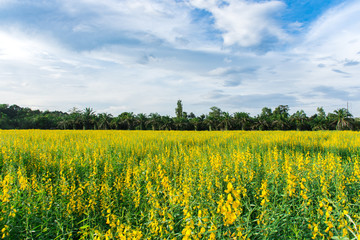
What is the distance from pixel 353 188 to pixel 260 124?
61.2 metres

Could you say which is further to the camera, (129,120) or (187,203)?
(129,120)

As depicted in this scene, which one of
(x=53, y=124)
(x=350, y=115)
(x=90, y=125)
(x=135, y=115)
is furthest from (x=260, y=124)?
(x=53, y=124)

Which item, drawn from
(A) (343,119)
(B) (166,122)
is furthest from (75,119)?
(A) (343,119)

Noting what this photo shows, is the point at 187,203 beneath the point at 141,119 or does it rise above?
beneath

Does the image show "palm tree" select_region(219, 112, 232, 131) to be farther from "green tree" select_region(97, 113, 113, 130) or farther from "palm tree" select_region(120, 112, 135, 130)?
"green tree" select_region(97, 113, 113, 130)

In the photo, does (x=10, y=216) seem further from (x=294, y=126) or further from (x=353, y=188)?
(x=294, y=126)

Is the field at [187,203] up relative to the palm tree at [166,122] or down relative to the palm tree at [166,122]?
down

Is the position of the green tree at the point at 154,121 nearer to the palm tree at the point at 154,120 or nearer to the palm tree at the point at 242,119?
the palm tree at the point at 154,120

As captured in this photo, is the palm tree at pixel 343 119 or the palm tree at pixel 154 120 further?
the palm tree at pixel 154 120

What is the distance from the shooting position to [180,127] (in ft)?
202

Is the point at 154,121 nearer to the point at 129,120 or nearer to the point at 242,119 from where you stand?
the point at 129,120

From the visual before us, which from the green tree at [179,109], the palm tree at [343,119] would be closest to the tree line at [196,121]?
the palm tree at [343,119]

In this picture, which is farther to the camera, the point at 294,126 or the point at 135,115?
the point at 135,115

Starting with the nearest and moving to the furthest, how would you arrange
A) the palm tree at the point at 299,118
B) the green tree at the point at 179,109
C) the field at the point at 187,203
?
1. the field at the point at 187,203
2. the palm tree at the point at 299,118
3. the green tree at the point at 179,109
